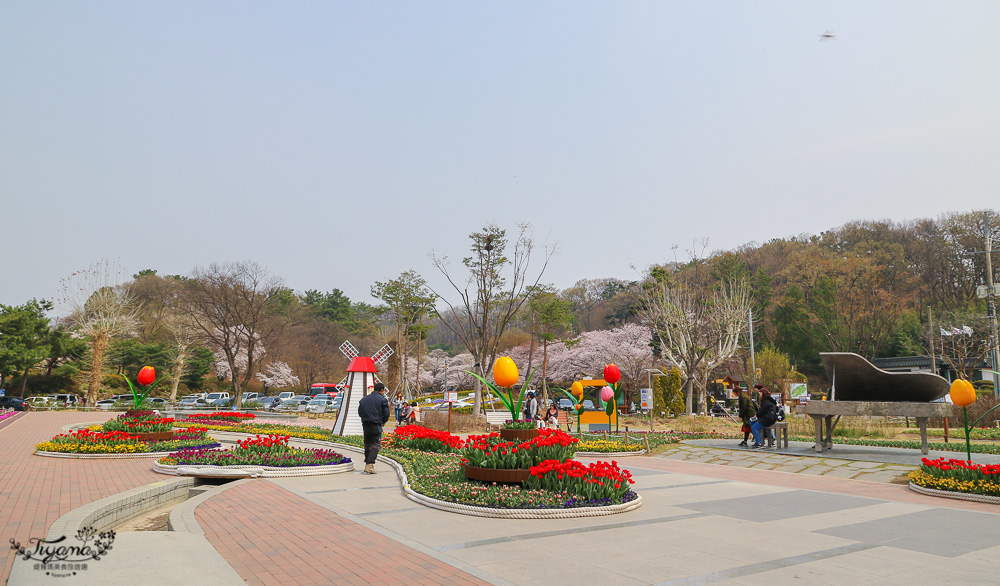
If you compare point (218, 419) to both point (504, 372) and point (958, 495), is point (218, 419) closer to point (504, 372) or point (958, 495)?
point (504, 372)

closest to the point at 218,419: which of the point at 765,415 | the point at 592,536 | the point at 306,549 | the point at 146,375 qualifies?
the point at 146,375

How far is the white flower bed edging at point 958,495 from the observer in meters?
8.49

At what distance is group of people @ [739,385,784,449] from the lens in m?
15.5

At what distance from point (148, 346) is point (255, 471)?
41277 mm

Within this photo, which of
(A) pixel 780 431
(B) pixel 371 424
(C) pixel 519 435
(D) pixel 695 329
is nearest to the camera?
(C) pixel 519 435

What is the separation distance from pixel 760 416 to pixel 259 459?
467 inches

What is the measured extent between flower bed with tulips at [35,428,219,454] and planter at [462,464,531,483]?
25.3 feet

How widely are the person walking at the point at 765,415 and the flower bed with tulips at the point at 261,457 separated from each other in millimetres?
10255

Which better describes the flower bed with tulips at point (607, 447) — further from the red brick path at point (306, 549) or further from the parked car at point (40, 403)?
the parked car at point (40, 403)

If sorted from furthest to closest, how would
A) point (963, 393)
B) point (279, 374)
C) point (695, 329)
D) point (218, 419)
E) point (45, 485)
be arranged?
1. point (279, 374)
2. point (695, 329)
3. point (218, 419)
4. point (963, 393)
5. point (45, 485)

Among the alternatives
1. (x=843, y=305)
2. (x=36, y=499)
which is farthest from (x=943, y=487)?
(x=843, y=305)

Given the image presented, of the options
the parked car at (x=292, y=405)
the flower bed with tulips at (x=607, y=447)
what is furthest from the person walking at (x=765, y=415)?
the parked car at (x=292, y=405)

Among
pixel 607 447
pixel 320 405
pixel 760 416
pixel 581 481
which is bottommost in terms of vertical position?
pixel 320 405

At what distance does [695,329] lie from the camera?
3116cm
